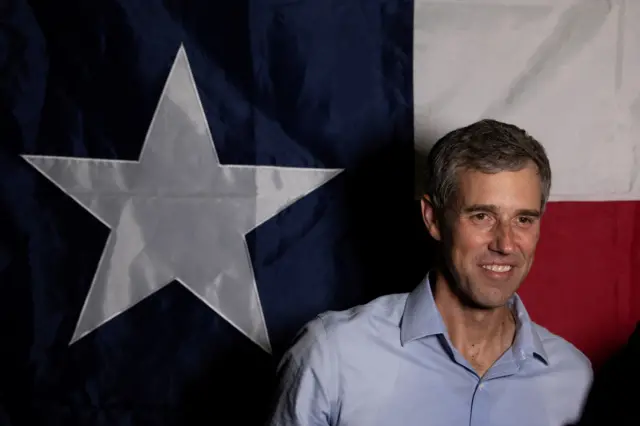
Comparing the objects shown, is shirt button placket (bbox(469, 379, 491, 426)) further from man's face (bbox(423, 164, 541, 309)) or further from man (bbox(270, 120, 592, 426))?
man's face (bbox(423, 164, 541, 309))

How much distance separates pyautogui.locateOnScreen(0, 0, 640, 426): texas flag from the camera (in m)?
1.17

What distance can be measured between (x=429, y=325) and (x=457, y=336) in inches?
2.4

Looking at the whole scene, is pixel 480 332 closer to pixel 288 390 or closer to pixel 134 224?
pixel 288 390

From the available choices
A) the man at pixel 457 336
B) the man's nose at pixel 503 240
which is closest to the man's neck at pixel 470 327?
the man at pixel 457 336

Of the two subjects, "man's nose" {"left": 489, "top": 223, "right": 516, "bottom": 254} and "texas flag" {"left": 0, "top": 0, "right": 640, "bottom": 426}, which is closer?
"man's nose" {"left": 489, "top": 223, "right": 516, "bottom": 254}

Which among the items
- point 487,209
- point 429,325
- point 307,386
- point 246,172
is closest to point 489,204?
point 487,209

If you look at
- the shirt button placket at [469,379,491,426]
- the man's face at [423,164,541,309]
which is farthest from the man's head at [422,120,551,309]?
the shirt button placket at [469,379,491,426]

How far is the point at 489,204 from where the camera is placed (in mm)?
908

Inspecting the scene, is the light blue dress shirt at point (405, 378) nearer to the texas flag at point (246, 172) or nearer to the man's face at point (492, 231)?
the man's face at point (492, 231)

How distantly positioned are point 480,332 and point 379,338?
14 cm

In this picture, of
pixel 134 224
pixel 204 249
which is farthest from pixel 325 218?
pixel 134 224

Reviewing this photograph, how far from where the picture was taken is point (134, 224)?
1180mm

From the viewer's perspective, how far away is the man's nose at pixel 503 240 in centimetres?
90

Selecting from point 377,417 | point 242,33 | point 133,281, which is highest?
point 242,33
